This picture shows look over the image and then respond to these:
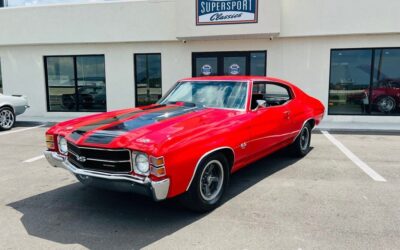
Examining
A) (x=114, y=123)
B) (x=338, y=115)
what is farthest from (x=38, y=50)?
(x=338, y=115)

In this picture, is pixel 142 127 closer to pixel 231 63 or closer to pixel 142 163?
pixel 142 163

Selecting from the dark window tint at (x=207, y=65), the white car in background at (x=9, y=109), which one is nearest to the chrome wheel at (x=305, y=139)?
the dark window tint at (x=207, y=65)

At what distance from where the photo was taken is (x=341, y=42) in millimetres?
10586

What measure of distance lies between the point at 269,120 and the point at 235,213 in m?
1.68

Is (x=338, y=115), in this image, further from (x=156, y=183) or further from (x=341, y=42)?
(x=156, y=183)

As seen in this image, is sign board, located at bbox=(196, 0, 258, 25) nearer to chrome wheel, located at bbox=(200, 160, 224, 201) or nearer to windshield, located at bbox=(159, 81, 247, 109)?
windshield, located at bbox=(159, 81, 247, 109)

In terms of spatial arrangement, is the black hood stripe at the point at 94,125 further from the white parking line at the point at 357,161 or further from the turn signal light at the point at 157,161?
the white parking line at the point at 357,161

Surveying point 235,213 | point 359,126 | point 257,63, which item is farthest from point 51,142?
point 359,126

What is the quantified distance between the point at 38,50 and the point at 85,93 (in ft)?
7.66

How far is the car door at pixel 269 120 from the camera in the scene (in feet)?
15.8

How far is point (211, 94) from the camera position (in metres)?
5.16

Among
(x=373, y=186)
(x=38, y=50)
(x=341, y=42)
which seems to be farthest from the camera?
(x=38, y=50)

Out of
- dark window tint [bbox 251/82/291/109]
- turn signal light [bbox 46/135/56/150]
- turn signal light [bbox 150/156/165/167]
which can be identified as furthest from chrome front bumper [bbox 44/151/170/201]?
dark window tint [bbox 251/82/291/109]

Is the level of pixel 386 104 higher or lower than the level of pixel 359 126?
higher
